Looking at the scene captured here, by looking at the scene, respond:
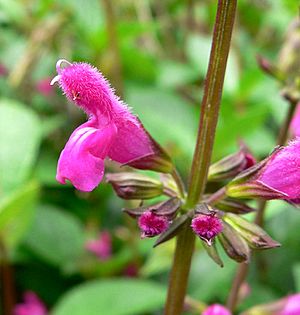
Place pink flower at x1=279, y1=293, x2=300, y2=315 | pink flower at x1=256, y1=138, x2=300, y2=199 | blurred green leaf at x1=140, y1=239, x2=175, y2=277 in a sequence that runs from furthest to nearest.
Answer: blurred green leaf at x1=140, y1=239, x2=175, y2=277 < pink flower at x1=279, y1=293, x2=300, y2=315 < pink flower at x1=256, y1=138, x2=300, y2=199

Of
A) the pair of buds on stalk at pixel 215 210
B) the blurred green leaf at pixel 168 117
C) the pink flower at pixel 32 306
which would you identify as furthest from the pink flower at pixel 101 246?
the pair of buds on stalk at pixel 215 210

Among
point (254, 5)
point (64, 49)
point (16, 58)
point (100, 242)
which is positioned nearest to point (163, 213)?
point (100, 242)

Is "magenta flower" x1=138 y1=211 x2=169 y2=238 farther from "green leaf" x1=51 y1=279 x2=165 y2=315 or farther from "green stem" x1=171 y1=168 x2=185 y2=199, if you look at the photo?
"green leaf" x1=51 y1=279 x2=165 y2=315

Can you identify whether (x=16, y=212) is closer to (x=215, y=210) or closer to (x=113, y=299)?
(x=113, y=299)

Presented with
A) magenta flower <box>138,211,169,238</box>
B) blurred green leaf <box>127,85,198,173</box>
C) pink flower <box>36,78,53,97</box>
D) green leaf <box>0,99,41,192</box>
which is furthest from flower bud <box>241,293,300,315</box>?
pink flower <box>36,78,53,97</box>

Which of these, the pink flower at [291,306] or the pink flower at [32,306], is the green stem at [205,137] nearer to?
the pink flower at [291,306]

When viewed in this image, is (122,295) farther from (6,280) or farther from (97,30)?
(97,30)
